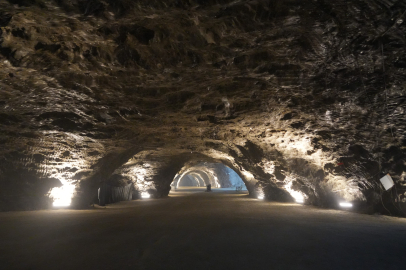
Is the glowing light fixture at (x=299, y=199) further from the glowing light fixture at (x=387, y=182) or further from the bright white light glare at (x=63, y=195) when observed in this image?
the bright white light glare at (x=63, y=195)

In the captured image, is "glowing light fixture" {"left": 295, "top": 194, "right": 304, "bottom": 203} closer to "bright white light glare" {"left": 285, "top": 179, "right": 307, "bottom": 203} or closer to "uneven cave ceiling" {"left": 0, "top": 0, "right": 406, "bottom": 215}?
"bright white light glare" {"left": 285, "top": 179, "right": 307, "bottom": 203}

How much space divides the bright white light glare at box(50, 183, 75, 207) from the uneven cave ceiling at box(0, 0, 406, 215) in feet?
0.35

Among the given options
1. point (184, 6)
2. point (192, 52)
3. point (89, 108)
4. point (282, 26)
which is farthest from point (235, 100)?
Result: point (89, 108)

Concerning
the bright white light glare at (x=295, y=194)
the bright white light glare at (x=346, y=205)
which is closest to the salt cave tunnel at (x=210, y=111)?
the bright white light glare at (x=346, y=205)

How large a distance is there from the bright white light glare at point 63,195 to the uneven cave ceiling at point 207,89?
107 millimetres

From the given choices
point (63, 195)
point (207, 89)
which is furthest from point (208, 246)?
point (63, 195)

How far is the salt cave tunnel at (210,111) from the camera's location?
380 cm

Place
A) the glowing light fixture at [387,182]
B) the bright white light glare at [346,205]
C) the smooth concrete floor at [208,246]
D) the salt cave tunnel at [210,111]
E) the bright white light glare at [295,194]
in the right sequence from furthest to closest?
the bright white light glare at [295,194]
the bright white light glare at [346,205]
the glowing light fixture at [387,182]
the salt cave tunnel at [210,111]
the smooth concrete floor at [208,246]

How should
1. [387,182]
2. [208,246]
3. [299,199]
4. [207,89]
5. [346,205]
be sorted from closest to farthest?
[208,246] < [207,89] < [387,182] < [346,205] < [299,199]

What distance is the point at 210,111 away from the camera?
809 centimetres

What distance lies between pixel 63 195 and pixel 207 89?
8.14 m

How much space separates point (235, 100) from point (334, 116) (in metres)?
2.73

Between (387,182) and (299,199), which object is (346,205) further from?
(299,199)

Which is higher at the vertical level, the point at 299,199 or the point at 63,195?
the point at 63,195
